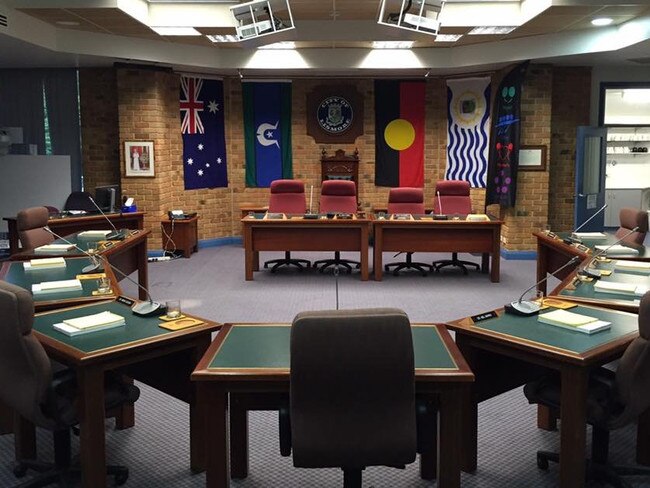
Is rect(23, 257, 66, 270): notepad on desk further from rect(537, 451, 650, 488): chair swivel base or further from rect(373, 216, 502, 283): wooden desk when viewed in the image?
rect(373, 216, 502, 283): wooden desk

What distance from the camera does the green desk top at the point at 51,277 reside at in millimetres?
3963

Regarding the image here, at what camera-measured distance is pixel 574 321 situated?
328 centimetres

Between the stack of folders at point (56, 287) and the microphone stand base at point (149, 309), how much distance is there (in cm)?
74

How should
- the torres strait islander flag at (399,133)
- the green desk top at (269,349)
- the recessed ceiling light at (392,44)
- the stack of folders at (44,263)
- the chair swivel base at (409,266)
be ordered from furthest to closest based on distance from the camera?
1. the torres strait islander flag at (399,133)
2. the recessed ceiling light at (392,44)
3. the chair swivel base at (409,266)
4. the stack of folders at (44,263)
5. the green desk top at (269,349)

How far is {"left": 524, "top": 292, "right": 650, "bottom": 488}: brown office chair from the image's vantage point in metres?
2.79

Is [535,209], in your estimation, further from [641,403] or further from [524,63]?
[641,403]

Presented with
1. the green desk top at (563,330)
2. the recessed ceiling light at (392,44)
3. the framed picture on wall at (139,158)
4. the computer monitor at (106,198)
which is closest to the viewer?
the green desk top at (563,330)

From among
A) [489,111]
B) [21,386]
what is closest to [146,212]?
[489,111]

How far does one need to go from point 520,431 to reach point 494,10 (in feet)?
17.0

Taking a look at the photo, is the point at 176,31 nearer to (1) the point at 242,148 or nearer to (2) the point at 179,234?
(2) the point at 179,234

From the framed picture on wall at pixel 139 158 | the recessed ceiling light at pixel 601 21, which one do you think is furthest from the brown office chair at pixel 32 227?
the recessed ceiling light at pixel 601 21

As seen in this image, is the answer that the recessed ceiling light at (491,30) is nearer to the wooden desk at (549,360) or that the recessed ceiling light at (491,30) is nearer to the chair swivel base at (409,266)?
the chair swivel base at (409,266)

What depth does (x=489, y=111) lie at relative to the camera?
1036 cm

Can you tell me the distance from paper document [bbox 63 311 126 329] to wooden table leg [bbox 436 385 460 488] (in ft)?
5.34
